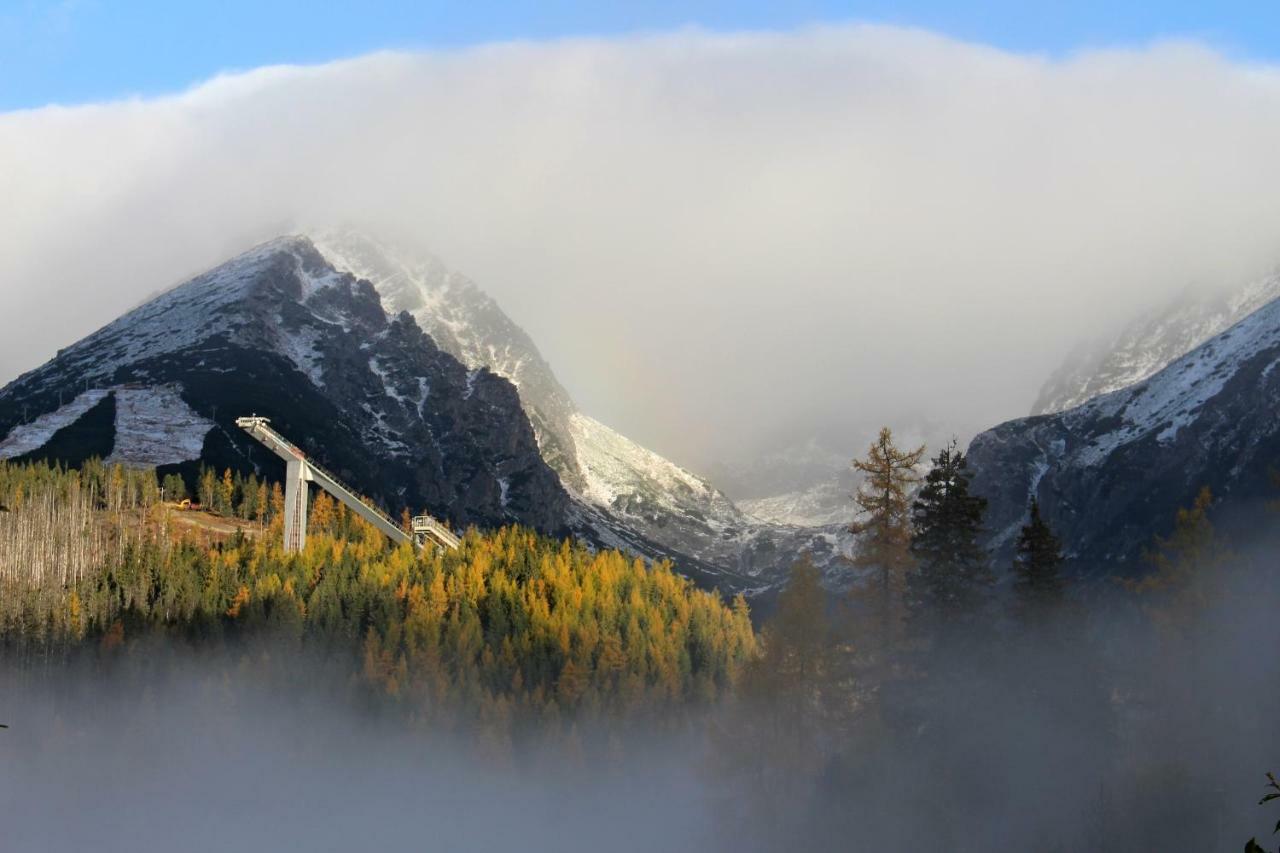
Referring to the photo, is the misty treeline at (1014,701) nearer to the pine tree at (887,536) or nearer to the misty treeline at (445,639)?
the pine tree at (887,536)

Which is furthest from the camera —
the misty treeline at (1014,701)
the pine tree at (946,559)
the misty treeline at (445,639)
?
the misty treeline at (445,639)

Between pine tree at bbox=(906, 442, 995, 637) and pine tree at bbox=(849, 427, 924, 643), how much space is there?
1.09 meters

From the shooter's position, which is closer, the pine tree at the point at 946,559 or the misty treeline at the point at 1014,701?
the misty treeline at the point at 1014,701

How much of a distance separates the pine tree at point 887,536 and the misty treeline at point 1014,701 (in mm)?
149

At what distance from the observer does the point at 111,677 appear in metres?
192

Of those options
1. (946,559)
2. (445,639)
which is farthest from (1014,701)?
(445,639)

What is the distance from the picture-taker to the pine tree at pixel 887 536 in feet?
380

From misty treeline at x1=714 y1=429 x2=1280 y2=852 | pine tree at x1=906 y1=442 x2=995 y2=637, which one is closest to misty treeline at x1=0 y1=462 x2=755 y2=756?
misty treeline at x1=714 y1=429 x2=1280 y2=852

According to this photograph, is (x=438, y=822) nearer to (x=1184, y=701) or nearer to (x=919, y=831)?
(x=919, y=831)

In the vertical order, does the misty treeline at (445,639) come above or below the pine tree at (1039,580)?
above

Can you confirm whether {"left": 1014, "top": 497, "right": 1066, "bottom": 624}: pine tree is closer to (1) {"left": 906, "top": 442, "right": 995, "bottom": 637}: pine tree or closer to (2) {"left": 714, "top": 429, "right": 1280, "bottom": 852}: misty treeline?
(2) {"left": 714, "top": 429, "right": 1280, "bottom": 852}: misty treeline

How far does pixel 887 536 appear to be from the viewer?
116000mm

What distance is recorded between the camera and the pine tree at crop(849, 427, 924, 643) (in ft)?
380

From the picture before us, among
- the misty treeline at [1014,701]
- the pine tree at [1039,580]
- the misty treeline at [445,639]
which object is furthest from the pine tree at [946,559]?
the misty treeline at [445,639]
